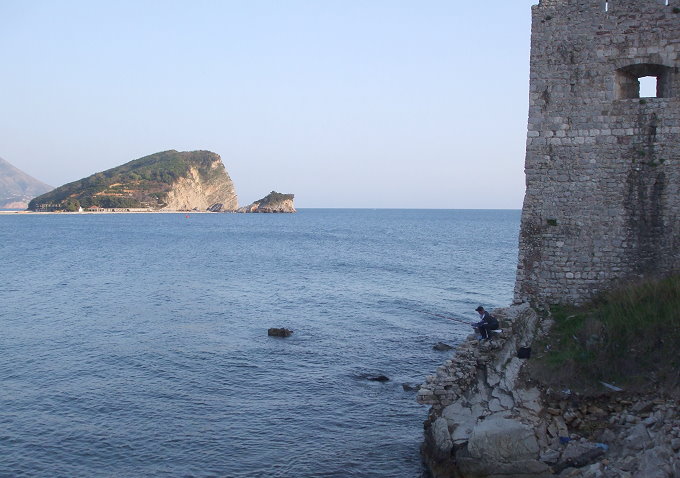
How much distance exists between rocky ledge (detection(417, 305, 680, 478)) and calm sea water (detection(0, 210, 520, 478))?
174cm

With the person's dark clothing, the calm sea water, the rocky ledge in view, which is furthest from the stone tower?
the calm sea water

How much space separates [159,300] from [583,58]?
28.2m

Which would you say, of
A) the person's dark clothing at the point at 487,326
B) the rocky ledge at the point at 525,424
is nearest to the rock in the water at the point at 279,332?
the rocky ledge at the point at 525,424

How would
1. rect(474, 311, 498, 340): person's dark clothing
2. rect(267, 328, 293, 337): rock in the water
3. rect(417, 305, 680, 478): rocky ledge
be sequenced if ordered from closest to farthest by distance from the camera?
rect(417, 305, 680, 478): rocky ledge
rect(474, 311, 498, 340): person's dark clothing
rect(267, 328, 293, 337): rock in the water

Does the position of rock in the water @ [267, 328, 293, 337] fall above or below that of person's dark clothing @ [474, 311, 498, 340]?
below

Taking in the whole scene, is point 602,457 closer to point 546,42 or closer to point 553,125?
point 553,125

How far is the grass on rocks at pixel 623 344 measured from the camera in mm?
12273

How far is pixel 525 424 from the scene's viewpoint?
40.7 feet

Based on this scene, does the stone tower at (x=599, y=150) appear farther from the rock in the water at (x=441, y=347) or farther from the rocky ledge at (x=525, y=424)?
the rock in the water at (x=441, y=347)

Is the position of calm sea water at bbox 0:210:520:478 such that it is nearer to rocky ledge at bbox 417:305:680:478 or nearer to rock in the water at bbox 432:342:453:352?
rock in the water at bbox 432:342:453:352

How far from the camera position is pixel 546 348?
1406 centimetres

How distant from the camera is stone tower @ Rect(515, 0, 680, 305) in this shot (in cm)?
1461

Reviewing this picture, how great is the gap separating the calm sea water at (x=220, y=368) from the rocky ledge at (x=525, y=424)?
1.74m

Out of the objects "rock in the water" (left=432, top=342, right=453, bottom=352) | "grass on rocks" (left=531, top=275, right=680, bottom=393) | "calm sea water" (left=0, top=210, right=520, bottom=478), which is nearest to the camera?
"grass on rocks" (left=531, top=275, right=680, bottom=393)
